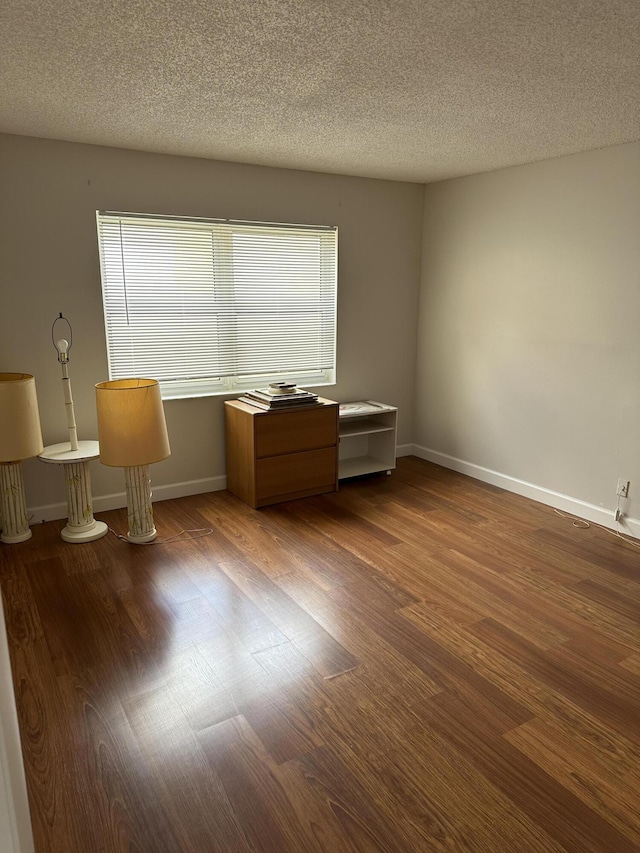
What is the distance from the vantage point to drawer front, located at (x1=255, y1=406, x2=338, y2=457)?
389 centimetres

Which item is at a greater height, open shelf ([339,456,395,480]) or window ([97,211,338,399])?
window ([97,211,338,399])

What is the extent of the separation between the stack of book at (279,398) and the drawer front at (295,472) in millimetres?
348

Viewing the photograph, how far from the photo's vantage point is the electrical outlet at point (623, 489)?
140 inches

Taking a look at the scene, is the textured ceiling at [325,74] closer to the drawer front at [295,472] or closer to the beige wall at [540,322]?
the beige wall at [540,322]

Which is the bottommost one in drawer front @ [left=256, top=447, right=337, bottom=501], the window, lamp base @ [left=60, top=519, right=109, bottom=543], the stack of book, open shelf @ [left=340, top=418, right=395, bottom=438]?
lamp base @ [left=60, top=519, right=109, bottom=543]

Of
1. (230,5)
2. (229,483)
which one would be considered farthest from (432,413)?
(230,5)

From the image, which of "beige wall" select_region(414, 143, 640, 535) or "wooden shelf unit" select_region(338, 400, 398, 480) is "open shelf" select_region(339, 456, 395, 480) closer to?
"wooden shelf unit" select_region(338, 400, 398, 480)

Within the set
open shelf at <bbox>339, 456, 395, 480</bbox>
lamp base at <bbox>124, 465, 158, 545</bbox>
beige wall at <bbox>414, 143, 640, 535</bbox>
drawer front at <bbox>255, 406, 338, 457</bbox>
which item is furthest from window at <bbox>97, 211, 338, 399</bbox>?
beige wall at <bbox>414, 143, 640, 535</bbox>

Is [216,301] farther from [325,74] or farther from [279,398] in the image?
[325,74]

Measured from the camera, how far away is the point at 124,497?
13.0 feet

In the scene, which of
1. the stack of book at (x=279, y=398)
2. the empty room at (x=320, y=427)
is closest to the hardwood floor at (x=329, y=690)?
the empty room at (x=320, y=427)

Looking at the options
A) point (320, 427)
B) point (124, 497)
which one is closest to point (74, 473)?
point (124, 497)

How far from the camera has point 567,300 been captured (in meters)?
3.79

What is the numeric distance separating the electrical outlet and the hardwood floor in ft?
0.91
